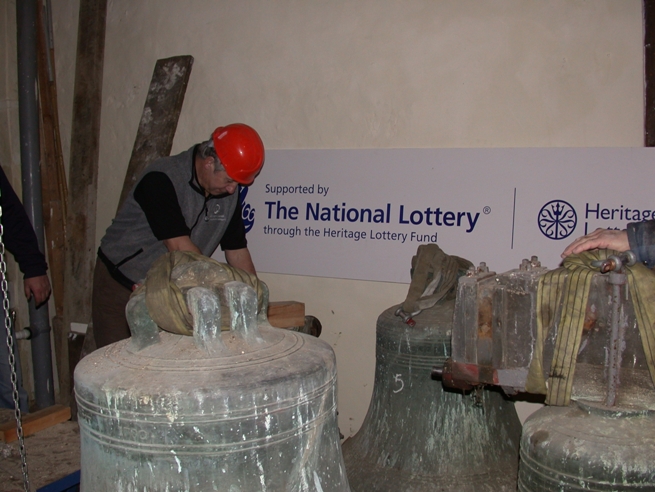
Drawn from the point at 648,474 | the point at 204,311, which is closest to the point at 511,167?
the point at 648,474

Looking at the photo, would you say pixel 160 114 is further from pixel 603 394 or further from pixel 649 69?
pixel 603 394

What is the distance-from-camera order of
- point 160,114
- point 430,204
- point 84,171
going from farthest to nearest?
point 84,171 → point 160,114 → point 430,204

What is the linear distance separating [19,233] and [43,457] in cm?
124

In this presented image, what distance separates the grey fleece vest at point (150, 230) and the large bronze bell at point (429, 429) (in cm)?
97

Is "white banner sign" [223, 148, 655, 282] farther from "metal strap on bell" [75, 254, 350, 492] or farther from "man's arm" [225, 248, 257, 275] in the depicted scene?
"metal strap on bell" [75, 254, 350, 492]

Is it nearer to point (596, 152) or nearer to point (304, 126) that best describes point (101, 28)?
point (304, 126)

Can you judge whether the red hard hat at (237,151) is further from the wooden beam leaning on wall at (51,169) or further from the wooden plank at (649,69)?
the wooden beam leaning on wall at (51,169)

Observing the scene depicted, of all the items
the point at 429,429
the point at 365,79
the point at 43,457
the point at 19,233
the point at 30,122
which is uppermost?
the point at 365,79

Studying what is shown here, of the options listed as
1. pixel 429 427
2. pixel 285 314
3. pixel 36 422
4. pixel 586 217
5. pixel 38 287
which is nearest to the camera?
pixel 429 427

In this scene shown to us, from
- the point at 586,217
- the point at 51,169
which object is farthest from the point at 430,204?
the point at 51,169

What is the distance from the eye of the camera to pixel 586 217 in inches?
107

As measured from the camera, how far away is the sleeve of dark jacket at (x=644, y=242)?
4.72 feet

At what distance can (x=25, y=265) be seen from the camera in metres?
3.09

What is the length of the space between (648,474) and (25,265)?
283 centimetres
